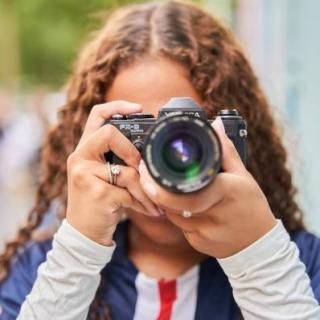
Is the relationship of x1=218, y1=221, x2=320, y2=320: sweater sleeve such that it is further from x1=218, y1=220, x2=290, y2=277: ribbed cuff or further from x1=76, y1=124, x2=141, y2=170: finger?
x1=76, y1=124, x2=141, y2=170: finger

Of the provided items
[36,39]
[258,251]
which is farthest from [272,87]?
[36,39]

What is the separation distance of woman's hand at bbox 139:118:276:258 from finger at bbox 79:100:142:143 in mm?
133

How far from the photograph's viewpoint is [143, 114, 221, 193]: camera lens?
940mm

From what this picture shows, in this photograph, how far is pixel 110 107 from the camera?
1.17 m

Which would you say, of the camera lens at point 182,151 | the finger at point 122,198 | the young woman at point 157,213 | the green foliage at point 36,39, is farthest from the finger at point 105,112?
the green foliage at point 36,39

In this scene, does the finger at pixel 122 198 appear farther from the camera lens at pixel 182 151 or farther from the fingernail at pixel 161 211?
the camera lens at pixel 182 151

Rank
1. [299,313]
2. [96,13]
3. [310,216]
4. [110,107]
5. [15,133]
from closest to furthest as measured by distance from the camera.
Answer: [299,313] → [110,107] → [96,13] → [310,216] → [15,133]

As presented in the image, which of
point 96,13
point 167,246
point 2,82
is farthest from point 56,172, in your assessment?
point 2,82

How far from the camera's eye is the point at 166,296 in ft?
4.09

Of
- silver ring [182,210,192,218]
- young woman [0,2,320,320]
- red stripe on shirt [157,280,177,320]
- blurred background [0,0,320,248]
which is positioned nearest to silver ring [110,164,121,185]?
young woman [0,2,320,320]

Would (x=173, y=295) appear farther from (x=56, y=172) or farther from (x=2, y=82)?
(x=2, y=82)

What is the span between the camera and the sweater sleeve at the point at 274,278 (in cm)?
103

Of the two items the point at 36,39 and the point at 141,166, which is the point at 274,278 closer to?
the point at 141,166

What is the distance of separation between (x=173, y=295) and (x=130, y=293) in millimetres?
77
